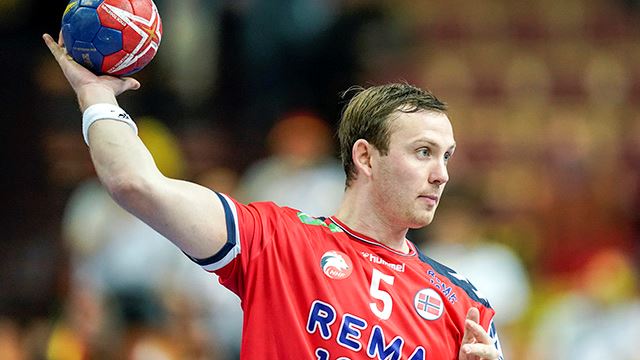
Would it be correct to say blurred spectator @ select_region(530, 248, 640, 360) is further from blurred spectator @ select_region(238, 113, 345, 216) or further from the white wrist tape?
the white wrist tape

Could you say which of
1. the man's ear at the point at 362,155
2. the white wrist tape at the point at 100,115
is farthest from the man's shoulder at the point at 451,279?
the white wrist tape at the point at 100,115

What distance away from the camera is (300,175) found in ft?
40.0

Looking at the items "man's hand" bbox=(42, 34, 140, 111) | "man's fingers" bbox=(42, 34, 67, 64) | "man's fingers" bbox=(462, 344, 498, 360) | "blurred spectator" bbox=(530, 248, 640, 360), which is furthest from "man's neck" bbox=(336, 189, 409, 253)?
"blurred spectator" bbox=(530, 248, 640, 360)

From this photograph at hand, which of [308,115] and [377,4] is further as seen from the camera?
[377,4]

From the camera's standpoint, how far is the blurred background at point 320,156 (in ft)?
38.0

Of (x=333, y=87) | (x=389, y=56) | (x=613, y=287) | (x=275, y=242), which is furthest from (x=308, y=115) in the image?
(x=275, y=242)

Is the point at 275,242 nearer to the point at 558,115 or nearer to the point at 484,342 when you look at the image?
the point at 484,342

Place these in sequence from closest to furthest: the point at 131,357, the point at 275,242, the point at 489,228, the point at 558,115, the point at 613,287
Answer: the point at 275,242, the point at 131,357, the point at 613,287, the point at 489,228, the point at 558,115

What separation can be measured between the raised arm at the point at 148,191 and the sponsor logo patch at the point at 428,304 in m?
1.03

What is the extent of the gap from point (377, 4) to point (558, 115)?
9.78 feet

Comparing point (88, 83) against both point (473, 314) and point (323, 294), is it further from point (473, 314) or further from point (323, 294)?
point (473, 314)

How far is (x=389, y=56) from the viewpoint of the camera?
15406 millimetres

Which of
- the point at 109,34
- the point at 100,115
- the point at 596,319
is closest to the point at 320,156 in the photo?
the point at 596,319

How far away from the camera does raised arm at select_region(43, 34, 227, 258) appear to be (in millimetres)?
4945
